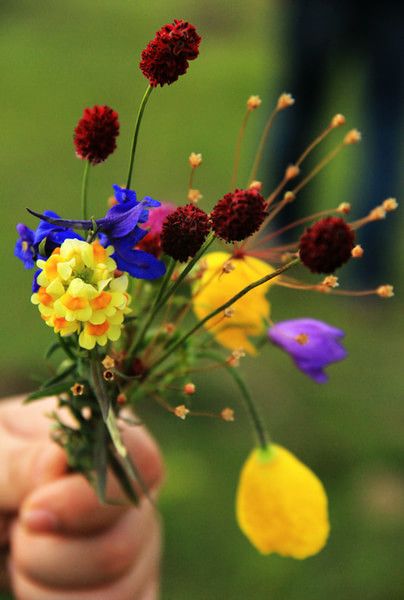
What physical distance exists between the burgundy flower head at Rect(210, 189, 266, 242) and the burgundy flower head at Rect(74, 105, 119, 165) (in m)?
0.08

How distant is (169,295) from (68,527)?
11.2 inches

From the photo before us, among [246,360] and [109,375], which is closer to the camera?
[109,375]

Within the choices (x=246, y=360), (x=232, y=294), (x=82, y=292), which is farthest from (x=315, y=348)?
(x=246, y=360)

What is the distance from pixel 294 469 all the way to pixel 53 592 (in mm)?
257

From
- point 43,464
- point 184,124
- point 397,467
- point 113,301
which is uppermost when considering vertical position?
point 113,301

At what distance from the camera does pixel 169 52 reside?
0.38m

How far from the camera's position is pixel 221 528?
1.38 metres

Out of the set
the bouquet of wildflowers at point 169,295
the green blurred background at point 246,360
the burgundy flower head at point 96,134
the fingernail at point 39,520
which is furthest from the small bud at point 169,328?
the green blurred background at point 246,360

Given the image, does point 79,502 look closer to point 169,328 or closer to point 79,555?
point 79,555

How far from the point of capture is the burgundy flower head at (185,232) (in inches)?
15.3

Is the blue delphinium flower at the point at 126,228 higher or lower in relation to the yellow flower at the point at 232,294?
higher

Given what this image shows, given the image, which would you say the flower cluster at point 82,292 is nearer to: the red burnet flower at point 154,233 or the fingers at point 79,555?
the red burnet flower at point 154,233

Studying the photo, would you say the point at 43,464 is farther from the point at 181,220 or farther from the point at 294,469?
the point at 181,220

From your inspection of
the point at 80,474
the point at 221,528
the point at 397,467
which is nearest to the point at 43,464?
the point at 80,474
